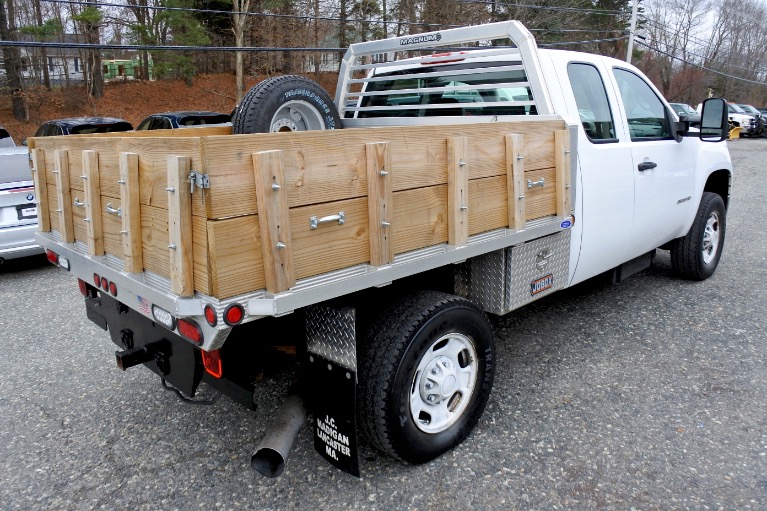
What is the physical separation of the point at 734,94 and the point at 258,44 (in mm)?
53630

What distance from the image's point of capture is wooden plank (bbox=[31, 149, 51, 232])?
3299 mm

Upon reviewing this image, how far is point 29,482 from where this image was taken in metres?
3.00

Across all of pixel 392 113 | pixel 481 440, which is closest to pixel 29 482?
pixel 481 440

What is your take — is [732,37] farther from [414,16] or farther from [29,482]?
[29,482]

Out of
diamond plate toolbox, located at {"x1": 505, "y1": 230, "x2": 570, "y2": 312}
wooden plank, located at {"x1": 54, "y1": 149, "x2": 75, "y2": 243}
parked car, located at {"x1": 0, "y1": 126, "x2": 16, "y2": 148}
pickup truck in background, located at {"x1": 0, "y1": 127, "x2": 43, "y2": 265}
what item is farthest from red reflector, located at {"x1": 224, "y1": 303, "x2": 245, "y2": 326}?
parked car, located at {"x1": 0, "y1": 126, "x2": 16, "y2": 148}

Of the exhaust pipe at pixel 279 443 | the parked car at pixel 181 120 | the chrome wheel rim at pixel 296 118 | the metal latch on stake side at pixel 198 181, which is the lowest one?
the exhaust pipe at pixel 279 443

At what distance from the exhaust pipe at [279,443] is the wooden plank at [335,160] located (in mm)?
1096

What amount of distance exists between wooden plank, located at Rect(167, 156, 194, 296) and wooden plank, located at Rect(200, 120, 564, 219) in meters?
0.10

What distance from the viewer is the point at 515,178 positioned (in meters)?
3.15

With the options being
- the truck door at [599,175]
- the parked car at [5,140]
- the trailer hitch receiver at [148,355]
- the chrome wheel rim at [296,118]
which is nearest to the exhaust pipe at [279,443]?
the trailer hitch receiver at [148,355]

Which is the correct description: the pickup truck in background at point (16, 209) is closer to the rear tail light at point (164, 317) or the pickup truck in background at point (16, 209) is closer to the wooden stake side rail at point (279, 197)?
the wooden stake side rail at point (279, 197)

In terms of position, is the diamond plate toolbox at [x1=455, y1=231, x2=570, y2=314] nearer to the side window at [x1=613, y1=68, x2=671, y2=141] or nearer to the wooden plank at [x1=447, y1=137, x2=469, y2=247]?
the wooden plank at [x1=447, y1=137, x2=469, y2=247]

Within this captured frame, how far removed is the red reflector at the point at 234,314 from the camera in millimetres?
2127

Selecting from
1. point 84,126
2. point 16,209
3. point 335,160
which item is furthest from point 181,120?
point 335,160
